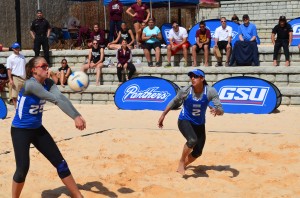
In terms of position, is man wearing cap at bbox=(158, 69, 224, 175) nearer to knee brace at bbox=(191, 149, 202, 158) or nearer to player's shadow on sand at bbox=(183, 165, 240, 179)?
knee brace at bbox=(191, 149, 202, 158)

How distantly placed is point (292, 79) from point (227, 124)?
360 cm

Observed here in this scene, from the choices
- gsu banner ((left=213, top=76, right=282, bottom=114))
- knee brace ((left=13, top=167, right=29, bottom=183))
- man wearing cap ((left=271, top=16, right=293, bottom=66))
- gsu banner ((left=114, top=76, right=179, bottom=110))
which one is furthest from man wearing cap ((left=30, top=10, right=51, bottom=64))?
knee brace ((left=13, top=167, right=29, bottom=183))

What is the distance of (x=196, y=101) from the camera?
22.5 feet

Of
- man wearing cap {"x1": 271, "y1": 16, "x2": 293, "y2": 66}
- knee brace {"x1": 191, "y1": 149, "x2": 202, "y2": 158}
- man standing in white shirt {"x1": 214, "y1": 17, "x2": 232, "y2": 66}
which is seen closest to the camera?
knee brace {"x1": 191, "y1": 149, "x2": 202, "y2": 158}

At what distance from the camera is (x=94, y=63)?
16.3m

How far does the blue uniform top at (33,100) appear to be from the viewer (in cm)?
530

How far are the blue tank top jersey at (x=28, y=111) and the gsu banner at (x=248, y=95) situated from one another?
7.87 metres

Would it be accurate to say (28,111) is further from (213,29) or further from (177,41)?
(213,29)

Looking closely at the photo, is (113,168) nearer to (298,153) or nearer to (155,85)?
(298,153)

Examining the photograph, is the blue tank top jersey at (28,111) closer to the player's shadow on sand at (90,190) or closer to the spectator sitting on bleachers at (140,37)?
the player's shadow on sand at (90,190)

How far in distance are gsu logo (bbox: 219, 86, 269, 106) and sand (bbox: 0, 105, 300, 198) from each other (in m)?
0.88

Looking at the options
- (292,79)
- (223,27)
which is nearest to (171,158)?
(292,79)

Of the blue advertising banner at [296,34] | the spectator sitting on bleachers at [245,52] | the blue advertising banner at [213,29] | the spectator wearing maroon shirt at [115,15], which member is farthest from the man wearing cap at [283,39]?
the spectator wearing maroon shirt at [115,15]

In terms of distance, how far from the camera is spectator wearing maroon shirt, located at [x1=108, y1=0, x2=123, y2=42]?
17438 millimetres
